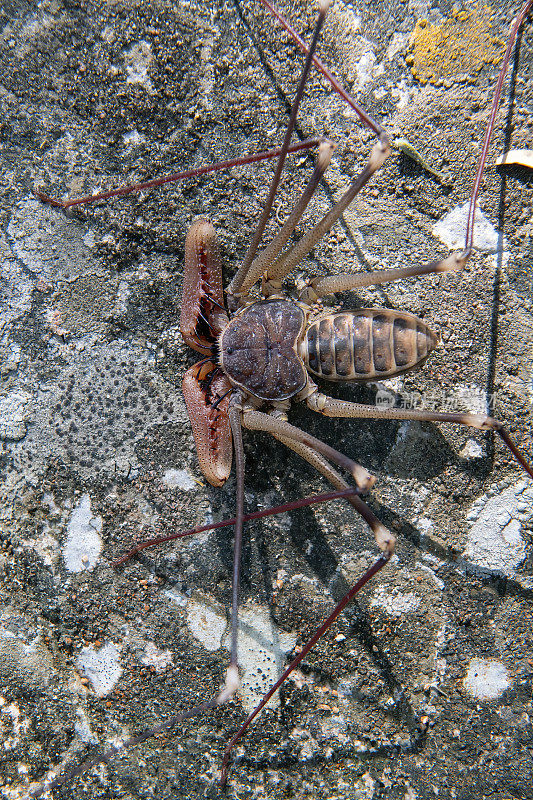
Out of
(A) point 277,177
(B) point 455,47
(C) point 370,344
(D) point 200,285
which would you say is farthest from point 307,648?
(B) point 455,47

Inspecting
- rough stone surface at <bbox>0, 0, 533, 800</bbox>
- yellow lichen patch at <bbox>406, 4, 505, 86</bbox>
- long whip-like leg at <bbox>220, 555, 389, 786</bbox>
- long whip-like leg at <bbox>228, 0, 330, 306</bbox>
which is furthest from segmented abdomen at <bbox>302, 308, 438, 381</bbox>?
yellow lichen patch at <bbox>406, 4, 505, 86</bbox>

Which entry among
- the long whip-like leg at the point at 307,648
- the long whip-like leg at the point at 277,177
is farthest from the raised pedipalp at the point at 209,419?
the long whip-like leg at the point at 307,648

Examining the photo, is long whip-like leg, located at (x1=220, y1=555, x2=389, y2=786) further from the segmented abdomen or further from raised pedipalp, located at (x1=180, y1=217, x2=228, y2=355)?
raised pedipalp, located at (x1=180, y1=217, x2=228, y2=355)

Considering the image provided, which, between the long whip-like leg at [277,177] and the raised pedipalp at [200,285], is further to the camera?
the raised pedipalp at [200,285]

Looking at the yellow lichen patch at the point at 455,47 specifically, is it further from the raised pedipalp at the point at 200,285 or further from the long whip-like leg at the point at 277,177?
the raised pedipalp at the point at 200,285

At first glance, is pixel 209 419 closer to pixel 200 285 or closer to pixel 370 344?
pixel 200 285

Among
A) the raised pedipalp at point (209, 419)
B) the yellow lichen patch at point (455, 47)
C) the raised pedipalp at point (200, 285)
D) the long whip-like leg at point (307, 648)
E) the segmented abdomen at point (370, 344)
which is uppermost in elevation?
the yellow lichen patch at point (455, 47)
